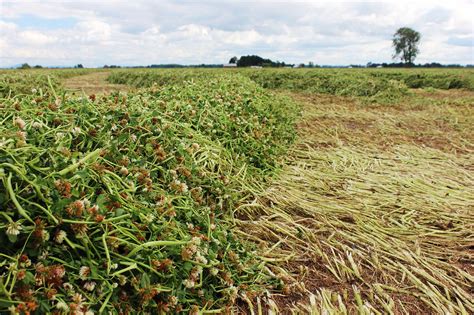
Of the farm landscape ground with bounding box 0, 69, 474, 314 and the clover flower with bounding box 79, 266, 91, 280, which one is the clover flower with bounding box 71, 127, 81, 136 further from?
the clover flower with bounding box 79, 266, 91, 280

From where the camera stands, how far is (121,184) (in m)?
2.31

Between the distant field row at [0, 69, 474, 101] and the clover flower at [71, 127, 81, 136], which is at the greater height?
the clover flower at [71, 127, 81, 136]

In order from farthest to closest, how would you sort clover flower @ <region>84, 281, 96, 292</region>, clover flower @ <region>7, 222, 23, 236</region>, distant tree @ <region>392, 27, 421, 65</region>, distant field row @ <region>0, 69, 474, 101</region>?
distant tree @ <region>392, 27, 421, 65</region>, distant field row @ <region>0, 69, 474, 101</region>, clover flower @ <region>84, 281, 96, 292</region>, clover flower @ <region>7, 222, 23, 236</region>

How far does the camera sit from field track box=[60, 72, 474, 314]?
261 centimetres

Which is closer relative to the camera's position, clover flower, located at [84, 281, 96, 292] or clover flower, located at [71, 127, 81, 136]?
clover flower, located at [84, 281, 96, 292]

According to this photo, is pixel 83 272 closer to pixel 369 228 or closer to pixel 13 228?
pixel 13 228

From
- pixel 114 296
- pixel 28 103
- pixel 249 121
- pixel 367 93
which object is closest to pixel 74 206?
pixel 114 296

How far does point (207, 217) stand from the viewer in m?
2.64

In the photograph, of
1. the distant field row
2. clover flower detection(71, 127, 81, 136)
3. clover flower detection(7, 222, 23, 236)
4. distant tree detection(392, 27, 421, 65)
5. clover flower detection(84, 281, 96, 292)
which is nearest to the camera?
clover flower detection(7, 222, 23, 236)

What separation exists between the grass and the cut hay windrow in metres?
0.34

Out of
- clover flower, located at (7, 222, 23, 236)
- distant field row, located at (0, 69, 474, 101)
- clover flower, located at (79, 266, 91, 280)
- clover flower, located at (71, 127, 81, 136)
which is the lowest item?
distant field row, located at (0, 69, 474, 101)

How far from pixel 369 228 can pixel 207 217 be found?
1.56m

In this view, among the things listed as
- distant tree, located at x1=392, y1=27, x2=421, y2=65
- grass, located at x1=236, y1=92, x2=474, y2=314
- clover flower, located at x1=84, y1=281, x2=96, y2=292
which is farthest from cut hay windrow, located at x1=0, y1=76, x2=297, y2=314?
distant tree, located at x1=392, y1=27, x2=421, y2=65

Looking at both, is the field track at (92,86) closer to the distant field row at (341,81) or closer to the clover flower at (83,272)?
the distant field row at (341,81)
